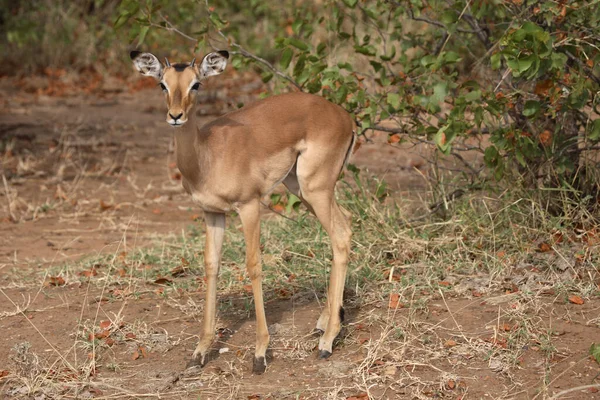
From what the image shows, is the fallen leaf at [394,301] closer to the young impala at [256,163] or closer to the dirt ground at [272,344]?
the dirt ground at [272,344]

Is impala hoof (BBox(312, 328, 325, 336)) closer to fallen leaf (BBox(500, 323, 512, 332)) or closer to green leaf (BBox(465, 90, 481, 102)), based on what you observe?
fallen leaf (BBox(500, 323, 512, 332))

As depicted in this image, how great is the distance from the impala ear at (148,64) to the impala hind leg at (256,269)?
890 millimetres

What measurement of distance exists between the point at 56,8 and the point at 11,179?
21.7 ft

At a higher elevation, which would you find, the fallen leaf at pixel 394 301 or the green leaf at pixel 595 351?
the green leaf at pixel 595 351

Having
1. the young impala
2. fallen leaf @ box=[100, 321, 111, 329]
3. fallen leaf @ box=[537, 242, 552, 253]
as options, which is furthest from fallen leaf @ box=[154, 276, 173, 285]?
fallen leaf @ box=[537, 242, 552, 253]

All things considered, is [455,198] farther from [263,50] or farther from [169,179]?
[263,50]

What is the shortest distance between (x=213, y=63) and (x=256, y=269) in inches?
45.8

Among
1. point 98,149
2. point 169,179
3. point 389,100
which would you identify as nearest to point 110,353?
point 389,100

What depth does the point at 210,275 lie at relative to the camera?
17.5ft

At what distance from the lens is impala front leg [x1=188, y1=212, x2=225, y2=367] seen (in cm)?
528

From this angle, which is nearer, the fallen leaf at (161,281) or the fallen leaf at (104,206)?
the fallen leaf at (161,281)

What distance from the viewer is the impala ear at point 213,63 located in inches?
194

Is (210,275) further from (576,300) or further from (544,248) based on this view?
(544,248)

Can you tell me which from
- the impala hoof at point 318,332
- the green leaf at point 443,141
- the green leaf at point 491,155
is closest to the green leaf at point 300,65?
the green leaf at point 443,141
